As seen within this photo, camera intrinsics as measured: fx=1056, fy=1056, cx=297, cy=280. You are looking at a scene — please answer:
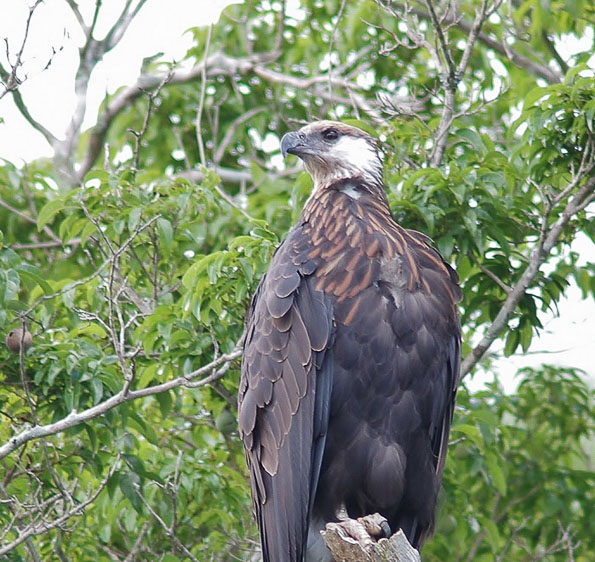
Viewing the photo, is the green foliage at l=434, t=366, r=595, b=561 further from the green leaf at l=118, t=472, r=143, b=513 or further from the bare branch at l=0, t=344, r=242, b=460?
the bare branch at l=0, t=344, r=242, b=460

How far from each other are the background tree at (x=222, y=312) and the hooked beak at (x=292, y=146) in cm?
29

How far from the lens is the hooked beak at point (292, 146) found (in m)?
4.88

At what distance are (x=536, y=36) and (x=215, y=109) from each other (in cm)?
208

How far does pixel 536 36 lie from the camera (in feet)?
20.9

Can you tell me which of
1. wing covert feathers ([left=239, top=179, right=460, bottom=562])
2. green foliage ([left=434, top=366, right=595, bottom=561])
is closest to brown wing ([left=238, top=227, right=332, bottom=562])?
wing covert feathers ([left=239, top=179, right=460, bottom=562])

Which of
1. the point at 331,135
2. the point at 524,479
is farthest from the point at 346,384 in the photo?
the point at 524,479

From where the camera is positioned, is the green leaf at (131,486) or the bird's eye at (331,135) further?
the bird's eye at (331,135)

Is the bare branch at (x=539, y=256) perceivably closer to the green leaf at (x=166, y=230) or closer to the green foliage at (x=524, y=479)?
the green foliage at (x=524, y=479)

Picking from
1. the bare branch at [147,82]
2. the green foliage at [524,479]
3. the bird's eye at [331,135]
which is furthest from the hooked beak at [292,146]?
the bare branch at [147,82]

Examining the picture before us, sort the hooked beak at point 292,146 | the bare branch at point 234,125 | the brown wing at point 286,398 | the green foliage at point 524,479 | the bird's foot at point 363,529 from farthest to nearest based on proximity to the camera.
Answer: the bare branch at point 234,125
the green foliage at point 524,479
the hooked beak at point 292,146
the brown wing at point 286,398
the bird's foot at point 363,529

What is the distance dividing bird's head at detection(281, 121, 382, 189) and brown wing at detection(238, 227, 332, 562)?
700mm

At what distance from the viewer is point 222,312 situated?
4.73 metres

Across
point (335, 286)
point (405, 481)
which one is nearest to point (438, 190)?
point (335, 286)

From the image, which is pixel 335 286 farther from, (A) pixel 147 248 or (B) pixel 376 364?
(A) pixel 147 248
